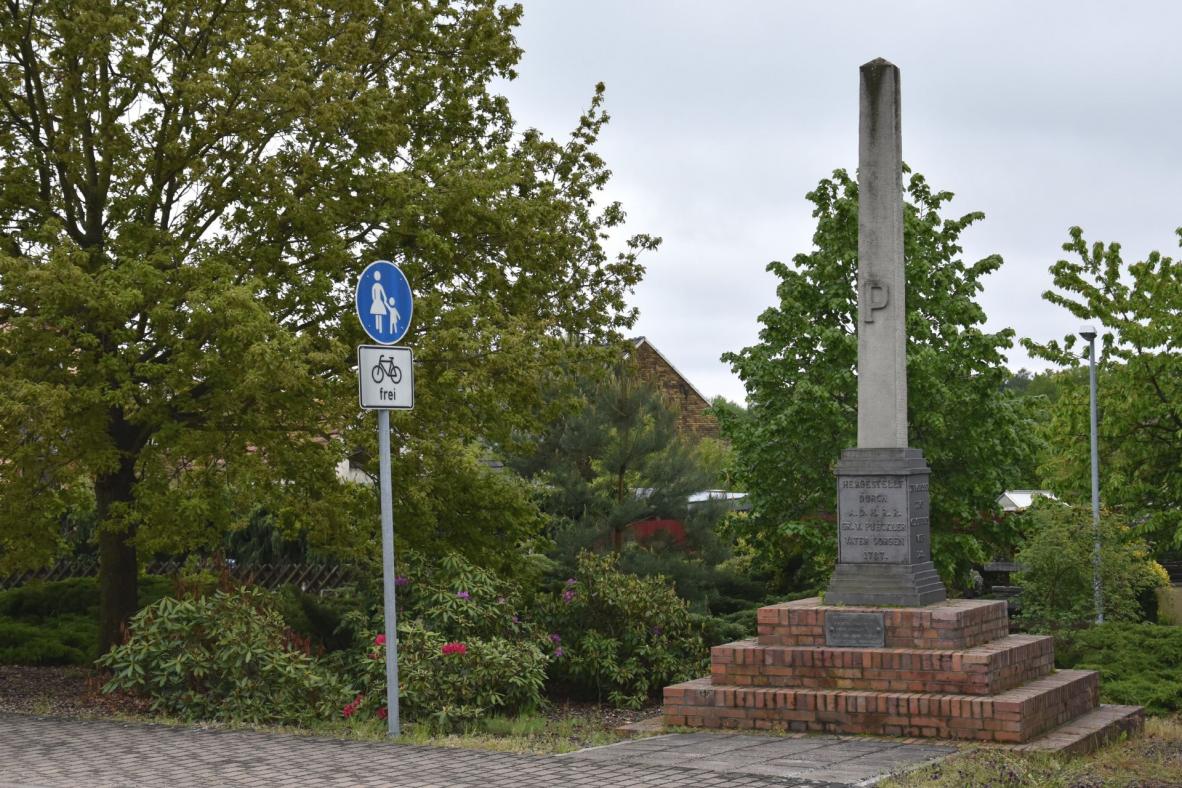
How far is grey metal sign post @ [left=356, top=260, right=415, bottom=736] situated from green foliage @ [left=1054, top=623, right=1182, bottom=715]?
8374 mm

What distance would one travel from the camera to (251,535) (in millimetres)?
27141

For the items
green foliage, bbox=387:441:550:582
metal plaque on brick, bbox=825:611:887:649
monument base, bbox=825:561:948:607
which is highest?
green foliage, bbox=387:441:550:582

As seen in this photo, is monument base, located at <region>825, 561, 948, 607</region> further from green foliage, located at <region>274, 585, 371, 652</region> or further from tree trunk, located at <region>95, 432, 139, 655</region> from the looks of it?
tree trunk, located at <region>95, 432, 139, 655</region>

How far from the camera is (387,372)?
10734 millimetres

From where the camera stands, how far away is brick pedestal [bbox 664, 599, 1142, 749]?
10.5 meters

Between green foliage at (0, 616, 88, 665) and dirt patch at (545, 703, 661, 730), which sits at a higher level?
green foliage at (0, 616, 88, 665)

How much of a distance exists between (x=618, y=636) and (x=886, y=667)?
6117mm

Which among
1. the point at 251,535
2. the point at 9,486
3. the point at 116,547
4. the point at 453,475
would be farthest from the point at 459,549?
the point at 251,535

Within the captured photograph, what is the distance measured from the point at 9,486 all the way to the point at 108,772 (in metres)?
6.61

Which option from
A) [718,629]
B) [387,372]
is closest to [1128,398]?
[718,629]

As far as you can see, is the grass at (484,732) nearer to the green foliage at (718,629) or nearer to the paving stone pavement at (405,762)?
the paving stone pavement at (405,762)

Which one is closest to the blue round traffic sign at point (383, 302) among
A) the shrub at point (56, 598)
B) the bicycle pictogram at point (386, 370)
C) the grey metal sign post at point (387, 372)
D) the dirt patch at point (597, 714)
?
the grey metal sign post at point (387, 372)

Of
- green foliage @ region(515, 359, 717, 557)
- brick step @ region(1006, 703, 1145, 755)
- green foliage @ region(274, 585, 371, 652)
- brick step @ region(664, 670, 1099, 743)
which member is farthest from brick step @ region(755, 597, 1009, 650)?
green foliage @ region(515, 359, 717, 557)

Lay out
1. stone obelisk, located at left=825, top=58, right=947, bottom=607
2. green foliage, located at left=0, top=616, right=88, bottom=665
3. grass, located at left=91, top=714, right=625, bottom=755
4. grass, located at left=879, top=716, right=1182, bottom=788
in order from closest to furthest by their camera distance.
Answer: grass, located at left=879, top=716, right=1182, bottom=788 → grass, located at left=91, top=714, right=625, bottom=755 → stone obelisk, located at left=825, top=58, right=947, bottom=607 → green foliage, located at left=0, top=616, right=88, bottom=665
